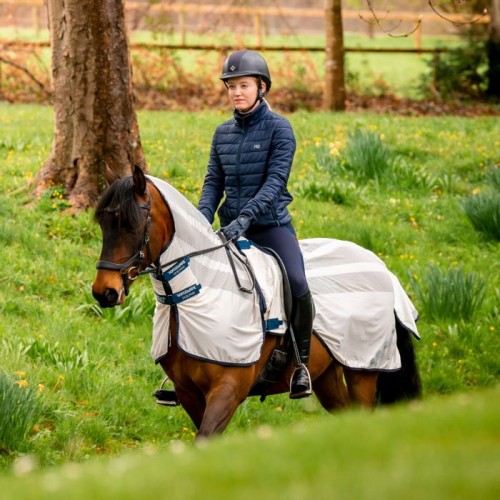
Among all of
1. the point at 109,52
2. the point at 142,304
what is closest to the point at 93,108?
the point at 109,52

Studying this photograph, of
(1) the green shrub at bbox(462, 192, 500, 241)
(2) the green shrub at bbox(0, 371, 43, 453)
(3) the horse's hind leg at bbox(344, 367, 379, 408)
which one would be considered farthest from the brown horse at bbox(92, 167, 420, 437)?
(1) the green shrub at bbox(462, 192, 500, 241)

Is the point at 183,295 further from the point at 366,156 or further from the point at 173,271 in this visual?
the point at 366,156

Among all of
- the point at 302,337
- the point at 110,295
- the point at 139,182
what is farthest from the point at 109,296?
the point at 302,337

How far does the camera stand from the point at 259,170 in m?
5.99

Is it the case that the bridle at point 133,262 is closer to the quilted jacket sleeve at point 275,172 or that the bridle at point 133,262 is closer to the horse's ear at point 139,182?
the horse's ear at point 139,182

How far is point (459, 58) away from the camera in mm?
22516

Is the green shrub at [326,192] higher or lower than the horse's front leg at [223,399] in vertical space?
lower

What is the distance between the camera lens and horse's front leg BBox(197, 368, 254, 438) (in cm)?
534

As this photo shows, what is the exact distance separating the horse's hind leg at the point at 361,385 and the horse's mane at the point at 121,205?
7.18 feet

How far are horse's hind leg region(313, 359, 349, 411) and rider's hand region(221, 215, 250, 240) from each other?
1.54 m

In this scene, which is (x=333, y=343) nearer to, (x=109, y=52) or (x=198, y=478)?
(x=198, y=478)

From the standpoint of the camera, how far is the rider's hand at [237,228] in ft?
18.6

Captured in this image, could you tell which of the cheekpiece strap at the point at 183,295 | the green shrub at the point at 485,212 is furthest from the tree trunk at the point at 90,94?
the cheekpiece strap at the point at 183,295

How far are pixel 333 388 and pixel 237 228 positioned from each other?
1682mm
